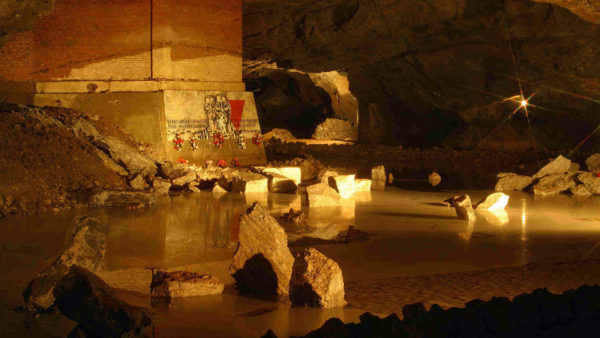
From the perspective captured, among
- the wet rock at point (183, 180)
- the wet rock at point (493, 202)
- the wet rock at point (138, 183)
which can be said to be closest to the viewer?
the wet rock at point (493, 202)

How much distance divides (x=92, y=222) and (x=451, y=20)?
16.3 metres

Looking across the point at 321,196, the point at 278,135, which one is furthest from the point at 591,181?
the point at 278,135

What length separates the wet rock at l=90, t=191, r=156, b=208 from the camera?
1170 centimetres

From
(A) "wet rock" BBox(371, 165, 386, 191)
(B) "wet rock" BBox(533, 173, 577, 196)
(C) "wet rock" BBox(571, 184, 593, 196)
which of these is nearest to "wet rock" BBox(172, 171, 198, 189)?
(A) "wet rock" BBox(371, 165, 386, 191)

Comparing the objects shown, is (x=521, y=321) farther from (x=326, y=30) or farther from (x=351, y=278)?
(x=326, y=30)

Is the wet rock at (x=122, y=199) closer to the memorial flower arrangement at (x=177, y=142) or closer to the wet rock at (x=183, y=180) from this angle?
the wet rock at (x=183, y=180)

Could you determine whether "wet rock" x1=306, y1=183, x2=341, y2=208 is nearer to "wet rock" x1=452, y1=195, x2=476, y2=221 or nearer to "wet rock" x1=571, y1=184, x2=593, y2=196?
"wet rock" x1=452, y1=195, x2=476, y2=221

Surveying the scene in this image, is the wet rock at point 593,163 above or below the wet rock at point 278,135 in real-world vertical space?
below

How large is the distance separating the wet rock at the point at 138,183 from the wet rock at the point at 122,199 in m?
1.57

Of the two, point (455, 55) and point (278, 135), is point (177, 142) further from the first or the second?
point (278, 135)

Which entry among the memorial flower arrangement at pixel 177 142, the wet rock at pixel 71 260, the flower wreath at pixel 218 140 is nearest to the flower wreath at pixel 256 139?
the flower wreath at pixel 218 140

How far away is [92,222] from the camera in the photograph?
7.11 metres

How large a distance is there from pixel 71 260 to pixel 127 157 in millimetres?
8378

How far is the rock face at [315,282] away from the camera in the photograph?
19.7ft
